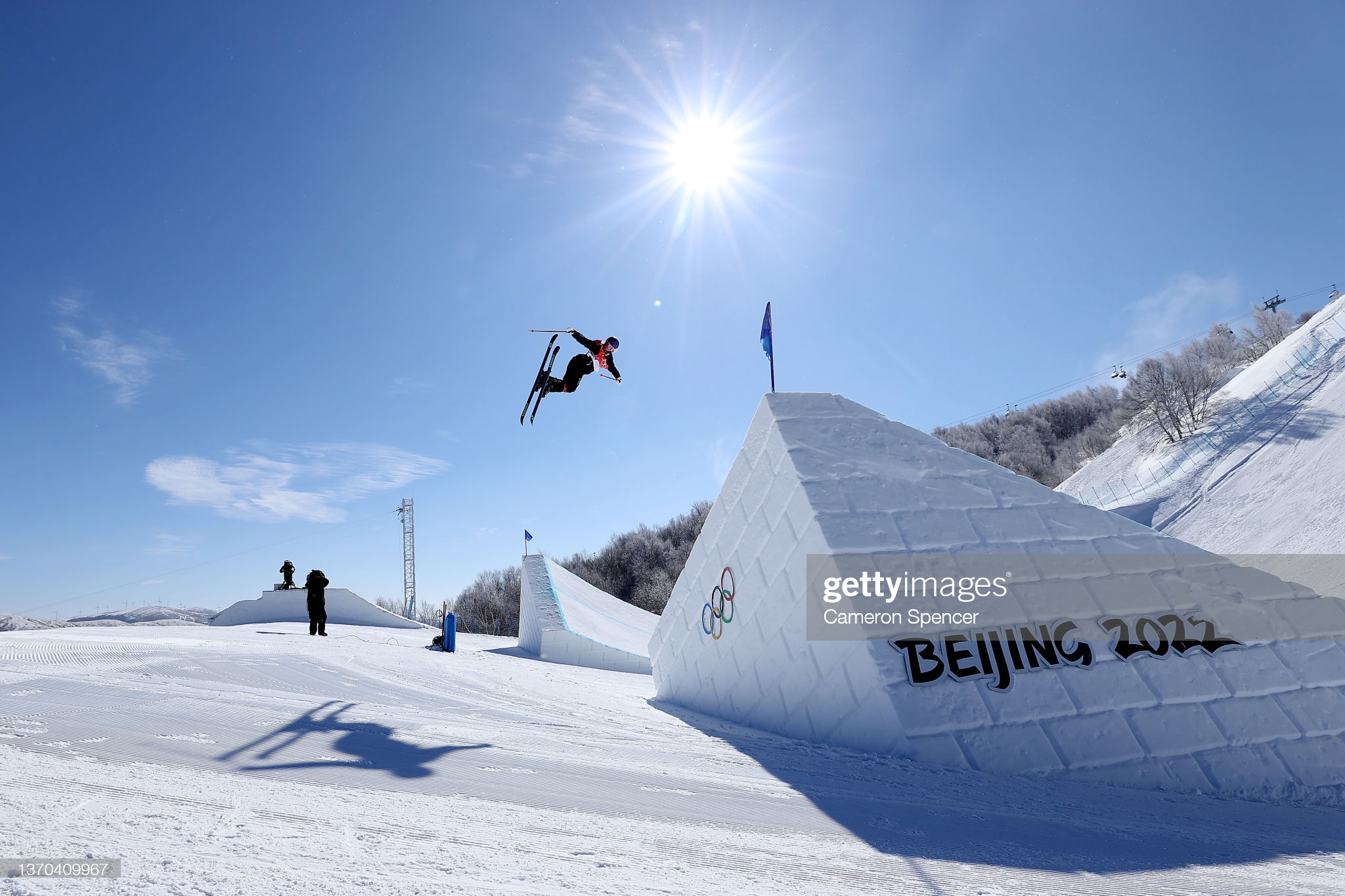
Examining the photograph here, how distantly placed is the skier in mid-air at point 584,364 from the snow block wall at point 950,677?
2845 mm

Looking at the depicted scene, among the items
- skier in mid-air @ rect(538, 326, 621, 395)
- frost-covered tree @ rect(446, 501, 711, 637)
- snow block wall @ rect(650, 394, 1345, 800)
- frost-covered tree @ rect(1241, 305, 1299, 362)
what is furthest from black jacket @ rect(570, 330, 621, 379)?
frost-covered tree @ rect(1241, 305, 1299, 362)

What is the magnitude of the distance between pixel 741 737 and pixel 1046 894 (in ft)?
10.8

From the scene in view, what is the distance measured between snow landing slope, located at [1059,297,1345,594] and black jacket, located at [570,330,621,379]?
1656cm

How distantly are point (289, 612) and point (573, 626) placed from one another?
1229 cm

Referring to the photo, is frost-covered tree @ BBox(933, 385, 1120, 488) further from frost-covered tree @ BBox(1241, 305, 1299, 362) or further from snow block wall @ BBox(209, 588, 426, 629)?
snow block wall @ BBox(209, 588, 426, 629)

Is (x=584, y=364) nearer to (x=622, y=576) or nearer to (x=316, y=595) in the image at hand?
(x=316, y=595)

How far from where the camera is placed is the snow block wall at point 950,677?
4363mm

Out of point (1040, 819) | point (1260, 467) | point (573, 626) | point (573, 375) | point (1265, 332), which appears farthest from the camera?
point (1265, 332)

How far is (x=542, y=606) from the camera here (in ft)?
55.2

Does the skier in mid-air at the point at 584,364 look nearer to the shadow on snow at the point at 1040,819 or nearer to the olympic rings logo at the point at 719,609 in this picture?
the olympic rings logo at the point at 719,609

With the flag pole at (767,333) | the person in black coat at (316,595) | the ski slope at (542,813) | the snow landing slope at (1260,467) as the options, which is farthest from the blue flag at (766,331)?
the snow landing slope at (1260,467)

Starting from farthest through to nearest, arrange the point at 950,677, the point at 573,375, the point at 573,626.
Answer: the point at 573,626
the point at 573,375
the point at 950,677

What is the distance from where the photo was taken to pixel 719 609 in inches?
291

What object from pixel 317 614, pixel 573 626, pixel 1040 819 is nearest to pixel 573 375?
pixel 1040 819
